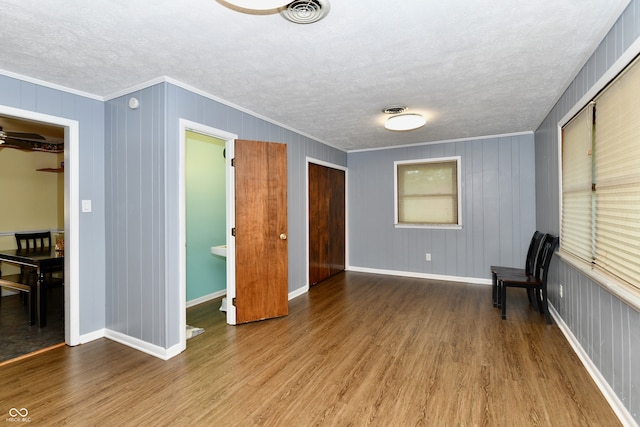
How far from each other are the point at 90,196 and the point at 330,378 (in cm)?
275

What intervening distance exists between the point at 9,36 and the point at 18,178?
4189 millimetres

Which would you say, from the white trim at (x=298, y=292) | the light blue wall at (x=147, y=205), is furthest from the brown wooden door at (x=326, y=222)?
the light blue wall at (x=147, y=205)

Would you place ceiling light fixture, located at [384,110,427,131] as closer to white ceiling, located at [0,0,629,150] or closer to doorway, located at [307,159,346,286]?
white ceiling, located at [0,0,629,150]

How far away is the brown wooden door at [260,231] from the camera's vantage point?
10.7 ft

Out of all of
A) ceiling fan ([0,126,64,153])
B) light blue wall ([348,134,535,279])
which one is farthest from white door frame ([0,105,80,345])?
light blue wall ([348,134,535,279])

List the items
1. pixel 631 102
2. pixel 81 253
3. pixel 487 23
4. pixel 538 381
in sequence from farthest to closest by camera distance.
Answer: pixel 81 253 < pixel 538 381 < pixel 487 23 < pixel 631 102

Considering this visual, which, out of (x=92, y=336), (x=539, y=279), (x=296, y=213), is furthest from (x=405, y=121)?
(x=92, y=336)

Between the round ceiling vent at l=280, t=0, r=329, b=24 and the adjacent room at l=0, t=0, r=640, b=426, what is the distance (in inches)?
1.1

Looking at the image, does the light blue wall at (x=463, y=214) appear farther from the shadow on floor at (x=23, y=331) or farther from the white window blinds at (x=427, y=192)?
the shadow on floor at (x=23, y=331)

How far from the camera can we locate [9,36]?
1929 millimetres

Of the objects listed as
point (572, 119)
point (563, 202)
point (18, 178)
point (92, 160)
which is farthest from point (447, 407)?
point (18, 178)

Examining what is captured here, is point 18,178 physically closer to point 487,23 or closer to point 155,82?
point 155,82

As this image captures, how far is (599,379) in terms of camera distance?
2105 mm

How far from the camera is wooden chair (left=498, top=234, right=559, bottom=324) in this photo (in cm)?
321
